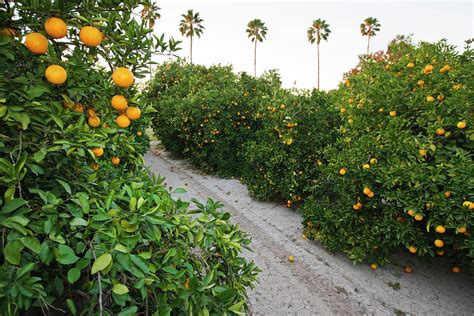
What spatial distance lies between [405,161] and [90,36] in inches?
116

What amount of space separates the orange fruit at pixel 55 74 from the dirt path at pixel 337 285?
2678 mm

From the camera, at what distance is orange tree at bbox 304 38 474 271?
262cm

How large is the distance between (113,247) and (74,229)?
0.17 metres

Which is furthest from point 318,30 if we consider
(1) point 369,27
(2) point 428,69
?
(2) point 428,69

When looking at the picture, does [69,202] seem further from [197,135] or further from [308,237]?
[197,135]

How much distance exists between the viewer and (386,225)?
3057 millimetres

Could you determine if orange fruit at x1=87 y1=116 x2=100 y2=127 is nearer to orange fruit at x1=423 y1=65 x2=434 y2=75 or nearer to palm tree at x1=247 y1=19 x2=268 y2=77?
orange fruit at x1=423 y1=65 x2=434 y2=75

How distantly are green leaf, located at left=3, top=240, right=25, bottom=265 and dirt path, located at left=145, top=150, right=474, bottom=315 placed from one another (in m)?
2.43

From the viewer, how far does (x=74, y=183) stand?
1.28 m

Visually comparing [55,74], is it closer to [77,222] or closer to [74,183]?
[74,183]

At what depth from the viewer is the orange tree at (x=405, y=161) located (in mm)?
2623

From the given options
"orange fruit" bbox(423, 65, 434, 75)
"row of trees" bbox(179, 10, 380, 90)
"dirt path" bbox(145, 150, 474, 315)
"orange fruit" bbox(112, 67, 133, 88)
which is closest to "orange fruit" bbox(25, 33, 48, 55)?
"orange fruit" bbox(112, 67, 133, 88)

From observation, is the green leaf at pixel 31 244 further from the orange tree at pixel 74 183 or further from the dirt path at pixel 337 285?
the dirt path at pixel 337 285

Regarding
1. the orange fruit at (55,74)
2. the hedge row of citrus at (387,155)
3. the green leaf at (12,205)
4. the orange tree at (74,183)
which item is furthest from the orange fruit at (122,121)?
the hedge row of citrus at (387,155)
